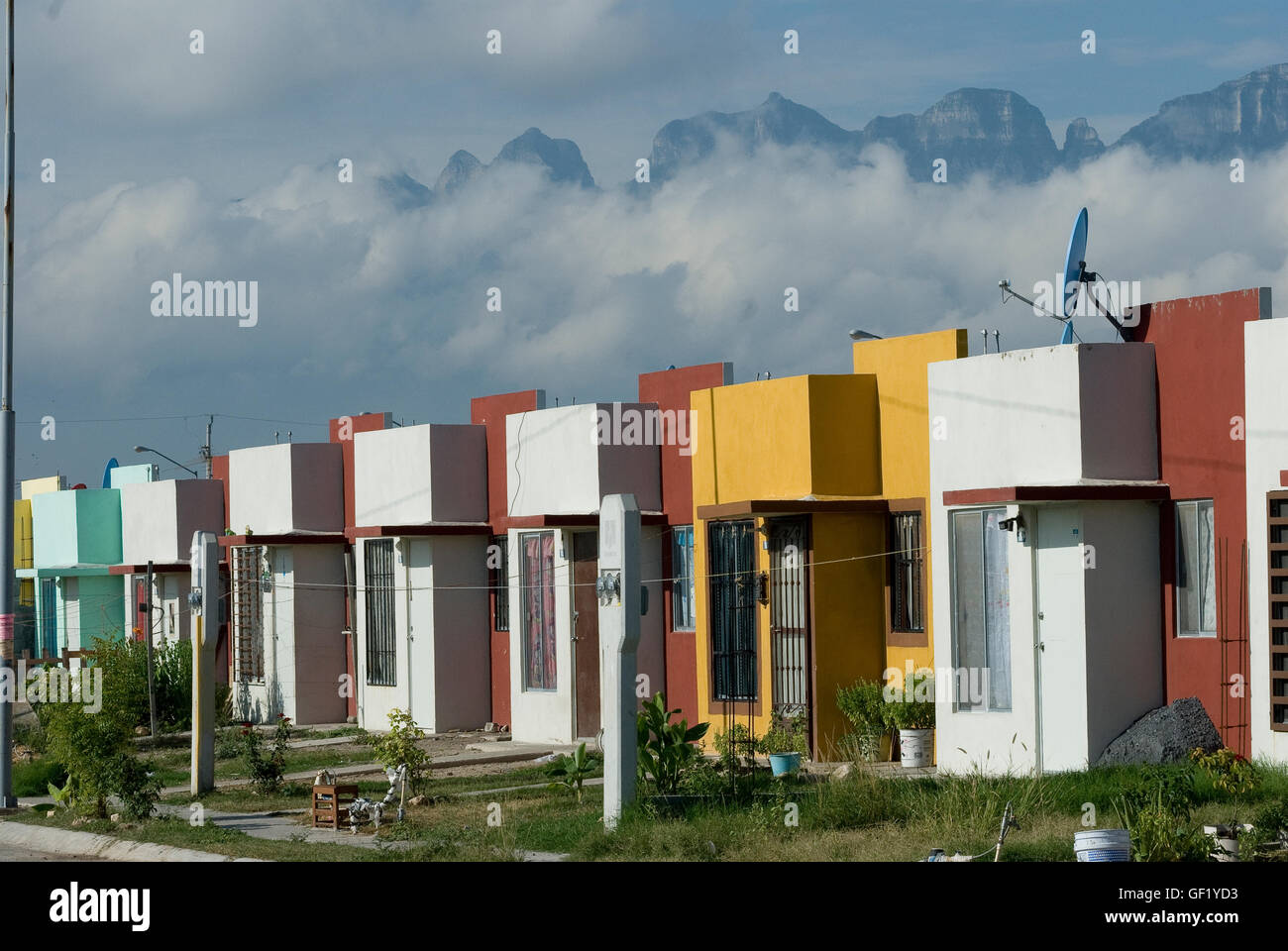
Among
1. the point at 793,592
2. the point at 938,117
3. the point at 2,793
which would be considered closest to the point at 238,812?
the point at 2,793

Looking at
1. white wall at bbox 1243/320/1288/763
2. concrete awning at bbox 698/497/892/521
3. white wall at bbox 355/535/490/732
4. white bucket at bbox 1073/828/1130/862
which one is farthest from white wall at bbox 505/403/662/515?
white bucket at bbox 1073/828/1130/862

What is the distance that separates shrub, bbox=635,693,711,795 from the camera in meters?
14.3

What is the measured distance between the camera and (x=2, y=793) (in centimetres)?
1753

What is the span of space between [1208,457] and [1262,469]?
0.76m

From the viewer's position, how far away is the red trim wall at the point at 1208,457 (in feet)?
49.2

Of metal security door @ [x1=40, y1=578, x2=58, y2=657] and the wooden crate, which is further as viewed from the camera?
metal security door @ [x1=40, y1=578, x2=58, y2=657]

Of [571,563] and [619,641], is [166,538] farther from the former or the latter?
[619,641]

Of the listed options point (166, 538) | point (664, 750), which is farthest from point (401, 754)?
point (166, 538)

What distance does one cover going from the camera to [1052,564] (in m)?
16.1

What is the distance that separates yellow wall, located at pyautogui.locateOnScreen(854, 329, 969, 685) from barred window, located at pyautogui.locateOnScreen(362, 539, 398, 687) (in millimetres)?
9467

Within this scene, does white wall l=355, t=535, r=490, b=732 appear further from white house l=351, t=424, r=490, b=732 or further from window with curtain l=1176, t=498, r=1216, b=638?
window with curtain l=1176, t=498, r=1216, b=638

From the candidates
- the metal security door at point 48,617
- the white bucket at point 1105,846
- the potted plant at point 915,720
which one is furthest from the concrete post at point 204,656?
the metal security door at point 48,617

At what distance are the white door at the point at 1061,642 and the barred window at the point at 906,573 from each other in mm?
2584
